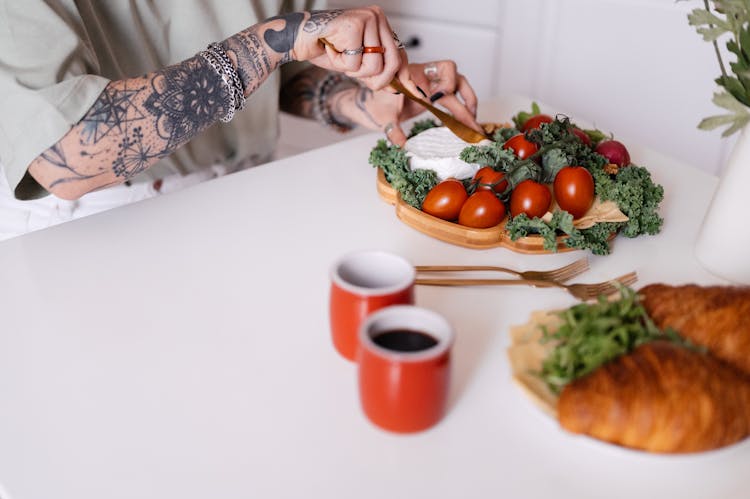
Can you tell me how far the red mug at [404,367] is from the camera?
615 millimetres

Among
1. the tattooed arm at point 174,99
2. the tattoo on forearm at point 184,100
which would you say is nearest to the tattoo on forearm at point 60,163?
the tattooed arm at point 174,99

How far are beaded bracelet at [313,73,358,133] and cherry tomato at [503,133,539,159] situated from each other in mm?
531

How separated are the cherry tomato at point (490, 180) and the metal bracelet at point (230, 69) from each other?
15.7 inches

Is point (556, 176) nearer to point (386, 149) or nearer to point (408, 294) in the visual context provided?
point (386, 149)

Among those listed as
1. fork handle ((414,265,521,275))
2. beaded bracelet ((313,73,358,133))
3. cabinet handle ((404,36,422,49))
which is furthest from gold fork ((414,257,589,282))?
cabinet handle ((404,36,422,49))

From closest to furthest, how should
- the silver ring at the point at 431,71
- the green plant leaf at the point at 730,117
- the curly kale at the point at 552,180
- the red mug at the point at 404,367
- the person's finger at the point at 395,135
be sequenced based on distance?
the red mug at the point at 404,367
the green plant leaf at the point at 730,117
the curly kale at the point at 552,180
the person's finger at the point at 395,135
the silver ring at the point at 431,71

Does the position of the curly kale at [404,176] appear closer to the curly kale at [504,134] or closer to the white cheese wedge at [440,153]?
the white cheese wedge at [440,153]

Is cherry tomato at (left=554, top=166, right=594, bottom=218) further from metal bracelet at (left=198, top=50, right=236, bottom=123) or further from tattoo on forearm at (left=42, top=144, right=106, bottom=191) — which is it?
tattoo on forearm at (left=42, top=144, right=106, bottom=191)

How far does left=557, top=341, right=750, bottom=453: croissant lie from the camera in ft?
2.02

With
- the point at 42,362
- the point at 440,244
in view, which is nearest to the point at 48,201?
the point at 42,362

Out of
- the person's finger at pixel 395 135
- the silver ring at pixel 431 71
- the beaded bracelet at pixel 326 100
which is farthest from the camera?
the beaded bracelet at pixel 326 100

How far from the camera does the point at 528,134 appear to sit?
1141 mm

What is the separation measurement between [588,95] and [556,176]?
1.20 metres

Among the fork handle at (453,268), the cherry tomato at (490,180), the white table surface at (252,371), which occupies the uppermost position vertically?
the cherry tomato at (490,180)
